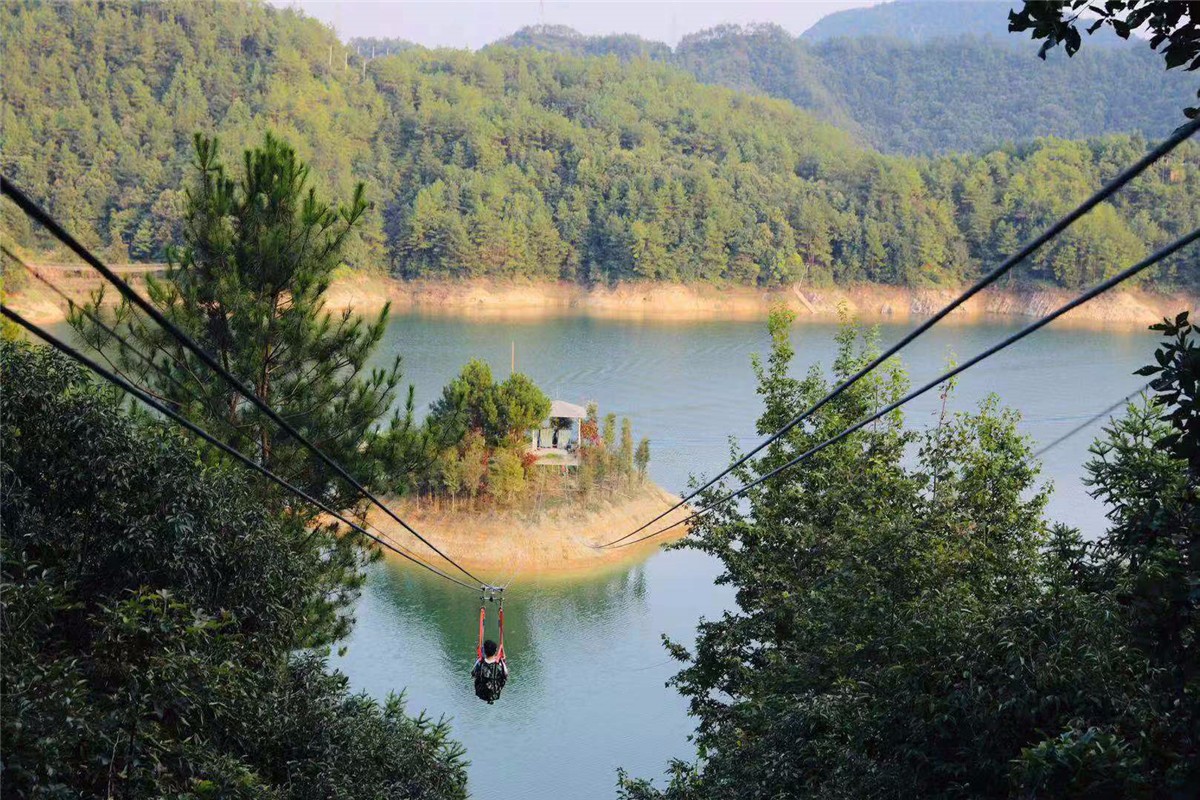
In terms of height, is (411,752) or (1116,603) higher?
(1116,603)

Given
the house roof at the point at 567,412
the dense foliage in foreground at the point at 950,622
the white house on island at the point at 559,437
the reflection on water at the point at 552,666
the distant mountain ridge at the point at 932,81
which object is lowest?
the reflection on water at the point at 552,666

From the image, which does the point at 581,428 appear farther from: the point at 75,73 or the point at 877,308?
the point at 75,73

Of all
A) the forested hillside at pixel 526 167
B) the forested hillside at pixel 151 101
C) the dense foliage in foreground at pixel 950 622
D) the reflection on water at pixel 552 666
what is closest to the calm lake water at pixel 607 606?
the reflection on water at pixel 552 666

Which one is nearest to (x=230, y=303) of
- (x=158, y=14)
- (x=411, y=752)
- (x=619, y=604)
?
(x=411, y=752)

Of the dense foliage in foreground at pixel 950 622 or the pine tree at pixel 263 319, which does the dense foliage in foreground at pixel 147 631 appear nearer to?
the dense foliage in foreground at pixel 950 622

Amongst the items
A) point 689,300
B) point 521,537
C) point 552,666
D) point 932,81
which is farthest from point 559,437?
point 932,81

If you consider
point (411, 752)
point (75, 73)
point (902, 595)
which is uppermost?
point (75, 73)
